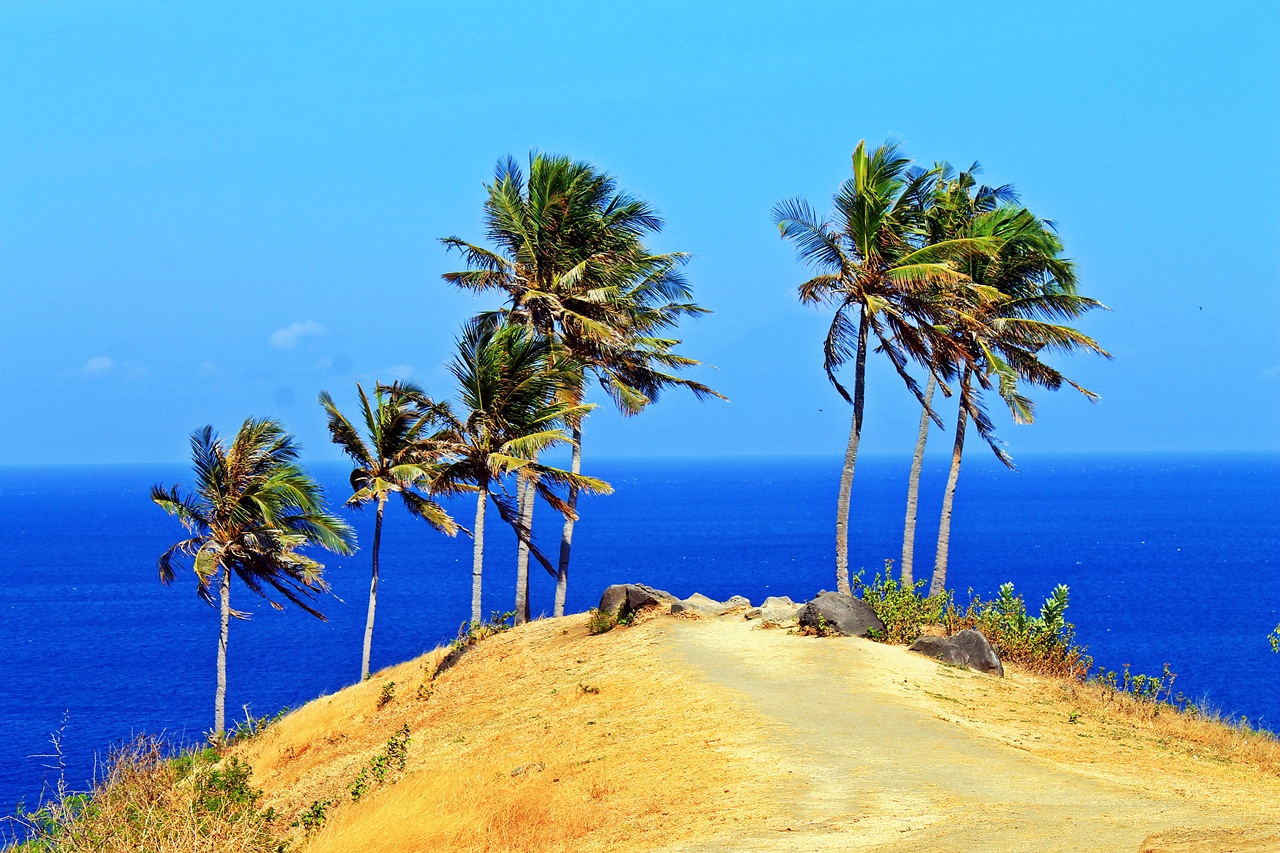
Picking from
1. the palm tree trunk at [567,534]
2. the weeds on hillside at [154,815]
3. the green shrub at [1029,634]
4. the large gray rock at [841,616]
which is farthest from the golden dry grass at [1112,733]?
the palm tree trunk at [567,534]

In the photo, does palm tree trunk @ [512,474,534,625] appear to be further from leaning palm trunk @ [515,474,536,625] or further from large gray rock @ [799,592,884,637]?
large gray rock @ [799,592,884,637]

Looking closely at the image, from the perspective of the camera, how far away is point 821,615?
2581 cm

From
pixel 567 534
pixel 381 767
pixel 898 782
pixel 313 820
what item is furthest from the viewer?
pixel 567 534

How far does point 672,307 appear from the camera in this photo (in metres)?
38.5

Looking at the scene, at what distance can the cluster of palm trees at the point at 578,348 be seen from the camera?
2934 centimetres

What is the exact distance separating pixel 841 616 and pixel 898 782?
35.4 feet

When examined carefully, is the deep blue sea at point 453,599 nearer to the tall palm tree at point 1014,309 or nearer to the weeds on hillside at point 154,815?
the weeds on hillside at point 154,815

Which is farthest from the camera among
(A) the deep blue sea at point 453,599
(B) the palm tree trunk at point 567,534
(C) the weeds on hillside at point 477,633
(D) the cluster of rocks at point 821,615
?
(A) the deep blue sea at point 453,599

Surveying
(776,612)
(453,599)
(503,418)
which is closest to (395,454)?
(503,418)

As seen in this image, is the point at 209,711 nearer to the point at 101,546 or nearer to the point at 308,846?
the point at 308,846

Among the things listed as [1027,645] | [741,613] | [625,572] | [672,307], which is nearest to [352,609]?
[625,572]

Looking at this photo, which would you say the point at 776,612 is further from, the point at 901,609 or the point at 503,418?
the point at 503,418

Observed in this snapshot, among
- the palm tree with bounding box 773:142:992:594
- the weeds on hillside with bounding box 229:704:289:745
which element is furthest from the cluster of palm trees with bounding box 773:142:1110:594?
the weeds on hillside with bounding box 229:704:289:745

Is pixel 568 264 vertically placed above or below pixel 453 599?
above
